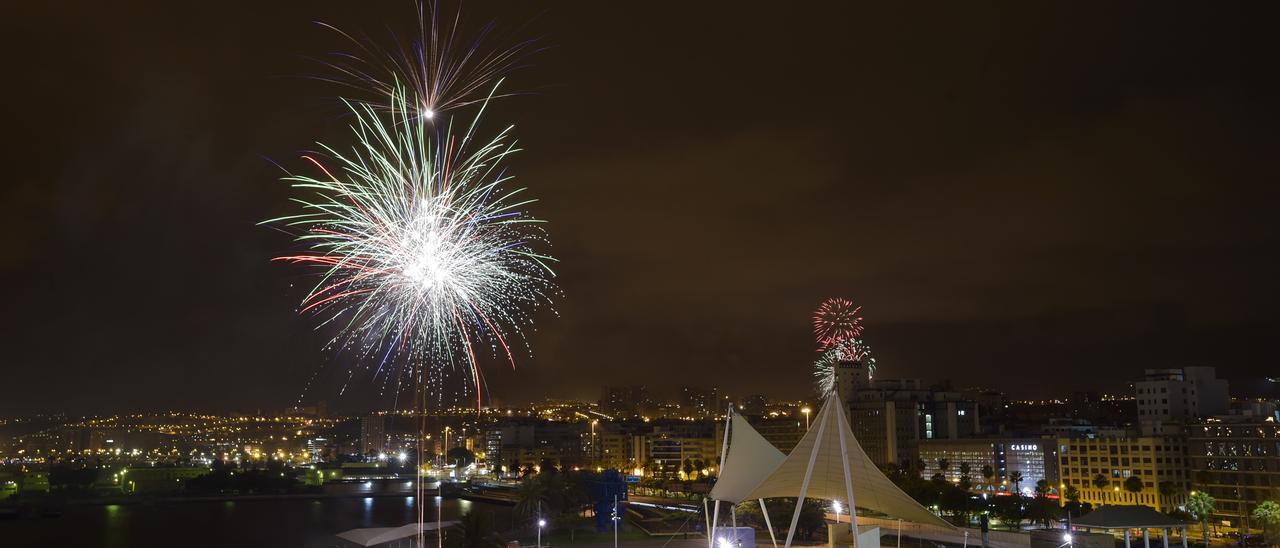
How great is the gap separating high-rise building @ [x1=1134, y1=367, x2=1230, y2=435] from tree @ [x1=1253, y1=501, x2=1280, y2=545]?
82.2 feet

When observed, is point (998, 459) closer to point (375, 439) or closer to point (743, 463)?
point (743, 463)

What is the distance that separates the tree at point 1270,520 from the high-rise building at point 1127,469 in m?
12.8

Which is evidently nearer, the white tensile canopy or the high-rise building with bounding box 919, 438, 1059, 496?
the white tensile canopy

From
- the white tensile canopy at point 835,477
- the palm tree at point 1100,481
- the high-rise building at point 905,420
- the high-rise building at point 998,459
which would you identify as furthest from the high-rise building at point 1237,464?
the white tensile canopy at point 835,477

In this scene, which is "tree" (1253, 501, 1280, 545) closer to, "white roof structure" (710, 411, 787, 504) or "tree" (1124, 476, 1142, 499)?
"tree" (1124, 476, 1142, 499)

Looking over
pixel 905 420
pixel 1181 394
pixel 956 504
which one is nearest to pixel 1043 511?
pixel 956 504

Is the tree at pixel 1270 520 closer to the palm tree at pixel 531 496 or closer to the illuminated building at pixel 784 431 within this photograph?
the palm tree at pixel 531 496

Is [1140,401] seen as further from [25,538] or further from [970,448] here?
[25,538]

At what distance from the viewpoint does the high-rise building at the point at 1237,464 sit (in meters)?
45.5

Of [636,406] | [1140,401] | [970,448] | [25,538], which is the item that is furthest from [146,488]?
[636,406]

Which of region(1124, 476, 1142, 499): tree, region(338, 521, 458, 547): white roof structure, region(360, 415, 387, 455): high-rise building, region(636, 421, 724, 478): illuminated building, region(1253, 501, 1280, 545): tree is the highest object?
region(338, 521, 458, 547): white roof structure

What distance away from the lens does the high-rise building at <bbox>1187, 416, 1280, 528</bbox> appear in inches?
1791

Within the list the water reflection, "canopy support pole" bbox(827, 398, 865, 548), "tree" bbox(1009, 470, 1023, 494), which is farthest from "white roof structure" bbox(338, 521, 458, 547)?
"tree" bbox(1009, 470, 1023, 494)

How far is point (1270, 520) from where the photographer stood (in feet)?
116
